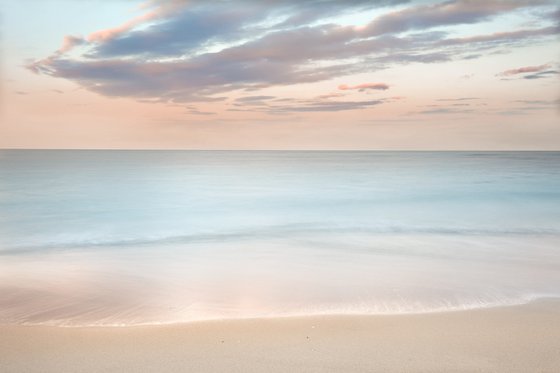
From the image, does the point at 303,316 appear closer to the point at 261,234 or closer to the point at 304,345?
the point at 304,345

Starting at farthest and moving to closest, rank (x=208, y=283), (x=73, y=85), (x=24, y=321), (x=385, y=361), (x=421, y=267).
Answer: (x=73, y=85), (x=421, y=267), (x=208, y=283), (x=24, y=321), (x=385, y=361)

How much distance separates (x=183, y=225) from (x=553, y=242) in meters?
3.20

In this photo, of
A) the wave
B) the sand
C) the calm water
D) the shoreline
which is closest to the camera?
the sand

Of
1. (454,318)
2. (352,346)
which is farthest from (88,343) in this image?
(454,318)

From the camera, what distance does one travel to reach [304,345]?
1.47m

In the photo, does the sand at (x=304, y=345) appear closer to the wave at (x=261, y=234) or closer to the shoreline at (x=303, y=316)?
the shoreline at (x=303, y=316)

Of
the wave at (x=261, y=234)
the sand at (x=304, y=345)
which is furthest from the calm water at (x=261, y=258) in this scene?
the sand at (x=304, y=345)

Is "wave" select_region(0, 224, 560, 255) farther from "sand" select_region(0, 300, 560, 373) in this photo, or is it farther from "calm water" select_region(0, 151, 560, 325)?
"sand" select_region(0, 300, 560, 373)

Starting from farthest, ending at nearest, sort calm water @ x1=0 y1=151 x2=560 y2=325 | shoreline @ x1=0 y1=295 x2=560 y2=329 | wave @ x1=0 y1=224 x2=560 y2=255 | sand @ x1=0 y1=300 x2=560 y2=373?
1. wave @ x1=0 y1=224 x2=560 y2=255
2. calm water @ x1=0 y1=151 x2=560 y2=325
3. shoreline @ x1=0 y1=295 x2=560 y2=329
4. sand @ x1=0 y1=300 x2=560 y2=373

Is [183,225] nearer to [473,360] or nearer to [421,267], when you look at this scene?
[421,267]

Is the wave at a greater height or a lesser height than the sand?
lesser

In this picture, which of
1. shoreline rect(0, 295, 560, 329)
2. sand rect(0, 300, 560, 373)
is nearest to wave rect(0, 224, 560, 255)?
shoreline rect(0, 295, 560, 329)

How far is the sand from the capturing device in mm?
1312

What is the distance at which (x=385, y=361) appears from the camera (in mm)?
1342
